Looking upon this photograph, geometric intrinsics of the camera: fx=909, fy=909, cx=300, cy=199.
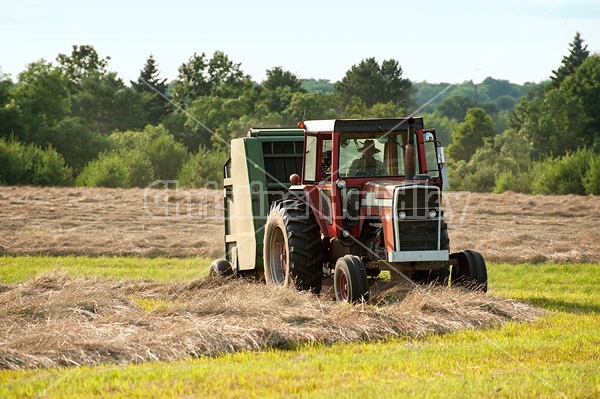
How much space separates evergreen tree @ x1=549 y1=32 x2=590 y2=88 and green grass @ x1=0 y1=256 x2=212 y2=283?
216 ft

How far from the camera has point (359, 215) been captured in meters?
11.9

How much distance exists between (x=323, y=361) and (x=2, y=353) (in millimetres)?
2887

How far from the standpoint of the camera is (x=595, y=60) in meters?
71.4

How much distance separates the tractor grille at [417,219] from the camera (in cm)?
1116

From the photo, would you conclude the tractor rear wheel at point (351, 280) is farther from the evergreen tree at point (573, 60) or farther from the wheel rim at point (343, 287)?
the evergreen tree at point (573, 60)

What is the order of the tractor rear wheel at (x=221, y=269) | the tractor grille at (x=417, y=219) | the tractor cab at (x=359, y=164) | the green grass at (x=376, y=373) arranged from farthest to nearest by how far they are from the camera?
the tractor rear wheel at (x=221, y=269) → the tractor cab at (x=359, y=164) → the tractor grille at (x=417, y=219) → the green grass at (x=376, y=373)

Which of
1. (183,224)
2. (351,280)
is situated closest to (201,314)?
(351,280)

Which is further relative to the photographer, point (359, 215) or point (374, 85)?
point (374, 85)

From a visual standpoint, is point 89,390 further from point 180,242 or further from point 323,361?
point 180,242

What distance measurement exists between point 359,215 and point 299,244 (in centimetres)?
88

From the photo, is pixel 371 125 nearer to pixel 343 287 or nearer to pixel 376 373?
pixel 343 287

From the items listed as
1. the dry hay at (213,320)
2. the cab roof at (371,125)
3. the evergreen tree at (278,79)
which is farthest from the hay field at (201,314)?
the evergreen tree at (278,79)

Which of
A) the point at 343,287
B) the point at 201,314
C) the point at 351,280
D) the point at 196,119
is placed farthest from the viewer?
the point at 196,119

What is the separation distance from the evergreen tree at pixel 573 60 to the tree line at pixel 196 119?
0.12 metres
